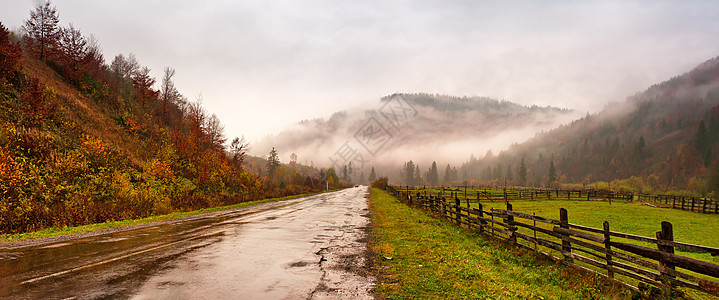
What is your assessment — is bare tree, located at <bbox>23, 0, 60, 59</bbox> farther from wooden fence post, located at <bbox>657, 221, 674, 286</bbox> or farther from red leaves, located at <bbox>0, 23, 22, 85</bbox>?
wooden fence post, located at <bbox>657, 221, 674, 286</bbox>

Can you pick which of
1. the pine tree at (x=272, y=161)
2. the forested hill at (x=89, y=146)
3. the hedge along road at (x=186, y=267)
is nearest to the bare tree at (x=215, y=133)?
the forested hill at (x=89, y=146)

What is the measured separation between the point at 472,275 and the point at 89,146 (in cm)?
3028

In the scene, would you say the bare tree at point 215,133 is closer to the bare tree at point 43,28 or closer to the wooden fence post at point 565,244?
the bare tree at point 43,28

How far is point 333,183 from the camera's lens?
5753 inches

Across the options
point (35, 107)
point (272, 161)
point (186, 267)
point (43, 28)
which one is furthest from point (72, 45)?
point (272, 161)

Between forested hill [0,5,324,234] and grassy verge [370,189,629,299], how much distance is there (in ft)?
57.2

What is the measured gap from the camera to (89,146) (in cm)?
2498

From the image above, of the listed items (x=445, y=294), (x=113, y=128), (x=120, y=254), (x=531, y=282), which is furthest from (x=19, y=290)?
(x=113, y=128)

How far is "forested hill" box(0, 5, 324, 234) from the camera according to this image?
58.3 feet

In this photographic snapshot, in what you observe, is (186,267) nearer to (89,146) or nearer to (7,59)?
(89,146)

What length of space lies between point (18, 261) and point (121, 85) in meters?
52.7

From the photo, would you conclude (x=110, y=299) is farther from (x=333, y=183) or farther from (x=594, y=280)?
(x=333, y=183)

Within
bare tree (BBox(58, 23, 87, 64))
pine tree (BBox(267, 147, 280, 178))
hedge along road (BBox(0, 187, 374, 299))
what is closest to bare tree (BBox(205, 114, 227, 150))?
bare tree (BBox(58, 23, 87, 64))

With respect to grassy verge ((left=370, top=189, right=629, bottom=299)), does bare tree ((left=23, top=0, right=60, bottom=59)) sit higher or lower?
higher
